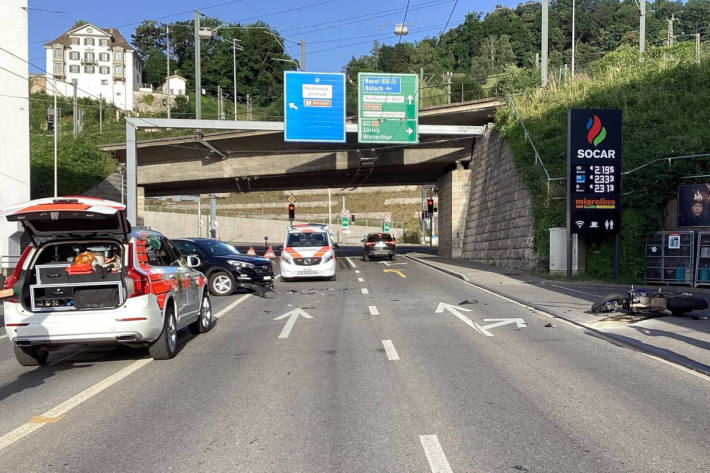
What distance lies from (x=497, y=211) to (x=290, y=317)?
64.6 feet

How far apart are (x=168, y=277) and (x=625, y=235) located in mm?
17494

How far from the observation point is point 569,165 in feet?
72.0

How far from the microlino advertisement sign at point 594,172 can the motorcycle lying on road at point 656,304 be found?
9.17 m

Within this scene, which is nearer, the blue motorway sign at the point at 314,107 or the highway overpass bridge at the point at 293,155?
the blue motorway sign at the point at 314,107

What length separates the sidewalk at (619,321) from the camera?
9.27 m

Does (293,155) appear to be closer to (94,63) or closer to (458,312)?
(458,312)

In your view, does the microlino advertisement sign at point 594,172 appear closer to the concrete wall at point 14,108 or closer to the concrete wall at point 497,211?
the concrete wall at point 497,211

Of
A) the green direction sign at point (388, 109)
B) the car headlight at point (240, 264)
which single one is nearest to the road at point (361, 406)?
the car headlight at point (240, 264)

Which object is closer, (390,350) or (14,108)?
(390,350)

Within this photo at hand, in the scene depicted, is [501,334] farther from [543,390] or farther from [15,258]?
[15,258]

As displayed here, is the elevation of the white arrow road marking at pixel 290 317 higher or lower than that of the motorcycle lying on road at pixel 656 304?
lower

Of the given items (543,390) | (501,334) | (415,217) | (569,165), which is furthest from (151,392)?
(415,217)

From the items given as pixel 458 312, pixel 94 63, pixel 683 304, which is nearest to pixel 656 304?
pixel 683 304

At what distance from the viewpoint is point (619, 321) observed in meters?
12.3
